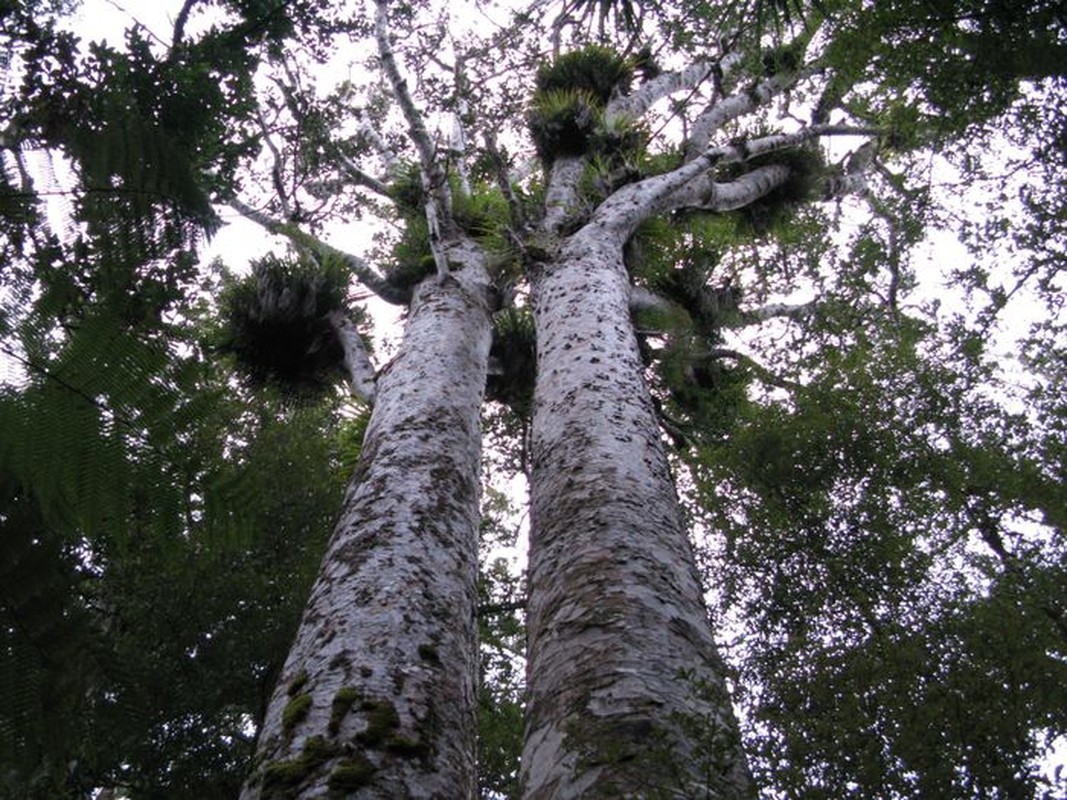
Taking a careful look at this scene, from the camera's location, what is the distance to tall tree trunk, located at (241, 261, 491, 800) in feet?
6.57

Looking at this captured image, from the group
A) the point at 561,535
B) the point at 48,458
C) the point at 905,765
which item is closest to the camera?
the point at 48,458

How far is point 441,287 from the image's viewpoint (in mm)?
5387

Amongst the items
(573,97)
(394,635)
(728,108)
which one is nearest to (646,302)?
(573,97)

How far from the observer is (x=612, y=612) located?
2.02 meters

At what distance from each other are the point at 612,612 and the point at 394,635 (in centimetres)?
78

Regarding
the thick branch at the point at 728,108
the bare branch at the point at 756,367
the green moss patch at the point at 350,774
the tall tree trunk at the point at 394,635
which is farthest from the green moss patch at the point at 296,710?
the thick branch at the point at 728,108

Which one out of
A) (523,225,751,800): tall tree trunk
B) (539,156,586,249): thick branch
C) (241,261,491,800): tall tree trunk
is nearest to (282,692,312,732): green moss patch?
(241,261,491,800): tall tree trunk

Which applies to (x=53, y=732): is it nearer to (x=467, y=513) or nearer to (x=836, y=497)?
(x=467, y=513)

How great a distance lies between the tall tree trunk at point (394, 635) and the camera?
200 cm

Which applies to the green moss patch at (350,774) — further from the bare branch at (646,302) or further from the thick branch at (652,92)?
the thick branch at (652,92)

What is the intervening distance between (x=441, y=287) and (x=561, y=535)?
3233mm

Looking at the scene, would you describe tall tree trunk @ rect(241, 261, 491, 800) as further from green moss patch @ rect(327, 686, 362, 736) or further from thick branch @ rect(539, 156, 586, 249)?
thick branch @ rect(539, 156, 586, 249)

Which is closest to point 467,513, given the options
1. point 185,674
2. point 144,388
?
point 144,388

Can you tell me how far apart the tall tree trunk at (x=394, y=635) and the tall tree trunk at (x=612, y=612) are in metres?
0.39
